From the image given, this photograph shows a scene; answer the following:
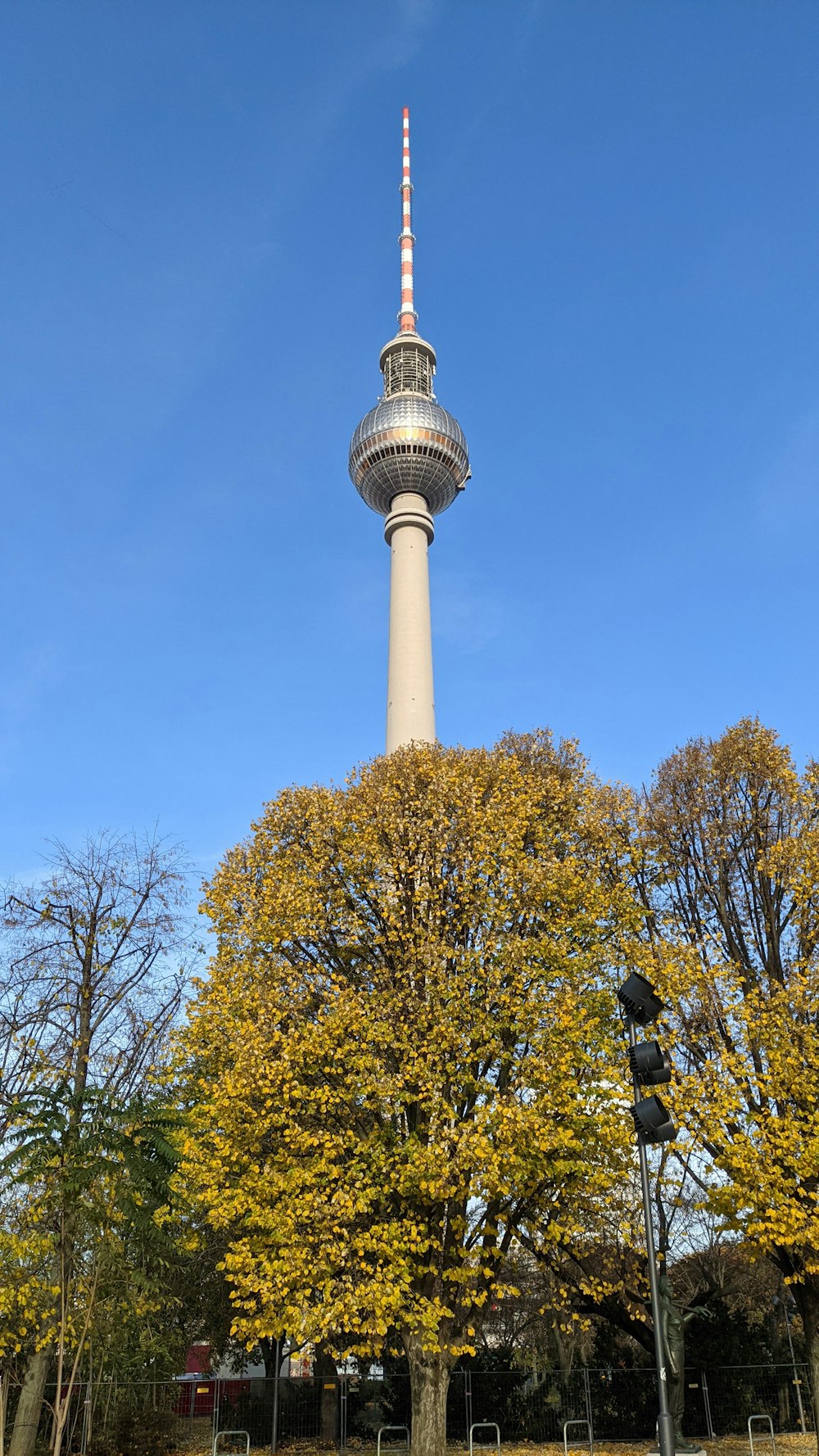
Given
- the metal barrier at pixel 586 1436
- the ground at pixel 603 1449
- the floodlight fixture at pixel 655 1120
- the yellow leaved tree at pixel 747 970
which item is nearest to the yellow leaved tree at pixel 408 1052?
the yellow leaved tree at pixel 747 970

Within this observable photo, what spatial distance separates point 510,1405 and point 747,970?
14.6m

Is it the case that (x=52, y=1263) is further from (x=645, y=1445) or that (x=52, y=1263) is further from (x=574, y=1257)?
(x=645, y=1445)

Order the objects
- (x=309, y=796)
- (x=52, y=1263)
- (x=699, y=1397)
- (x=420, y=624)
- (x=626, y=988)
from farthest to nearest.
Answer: (x=420, y=624)
(x=699, y=1397)
(x=309, y=796)
(x=52, y=1263)
(x=626, y=988)

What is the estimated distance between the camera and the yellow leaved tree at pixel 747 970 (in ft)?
65.0

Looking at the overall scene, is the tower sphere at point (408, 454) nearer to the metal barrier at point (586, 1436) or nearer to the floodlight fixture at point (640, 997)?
the metal barrier at point (586, 1436)

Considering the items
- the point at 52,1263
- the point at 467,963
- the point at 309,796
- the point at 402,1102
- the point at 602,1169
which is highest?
the point at 309,796

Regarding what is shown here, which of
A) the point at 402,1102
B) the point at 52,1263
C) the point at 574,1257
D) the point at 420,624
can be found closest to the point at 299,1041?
the point at 402,1102

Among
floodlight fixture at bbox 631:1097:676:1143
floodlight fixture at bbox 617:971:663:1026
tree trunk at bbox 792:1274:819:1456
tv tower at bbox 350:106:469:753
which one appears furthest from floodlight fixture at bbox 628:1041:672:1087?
tv tower at bbox 350:106:469:753

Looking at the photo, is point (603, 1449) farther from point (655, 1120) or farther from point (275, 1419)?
point (655, 1120)

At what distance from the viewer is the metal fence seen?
27625 mm

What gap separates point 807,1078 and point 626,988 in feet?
33.9

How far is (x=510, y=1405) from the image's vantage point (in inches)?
1142

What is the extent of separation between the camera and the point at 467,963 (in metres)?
21.5

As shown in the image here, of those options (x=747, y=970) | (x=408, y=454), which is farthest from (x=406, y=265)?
(x=747, y=970)
